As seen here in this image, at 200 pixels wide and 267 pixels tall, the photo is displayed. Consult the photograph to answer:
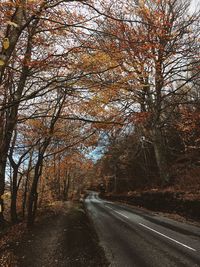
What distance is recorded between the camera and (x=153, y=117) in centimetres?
1928

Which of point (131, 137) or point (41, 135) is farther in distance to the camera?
point (131, 137)

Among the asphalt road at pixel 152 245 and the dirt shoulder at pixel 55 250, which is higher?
the dirt shoulder at pixel 55 250

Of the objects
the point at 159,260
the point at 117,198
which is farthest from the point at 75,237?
the point at 117,198

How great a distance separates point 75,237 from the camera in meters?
10.4

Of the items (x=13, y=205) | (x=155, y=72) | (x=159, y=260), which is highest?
(x=155, y=72)

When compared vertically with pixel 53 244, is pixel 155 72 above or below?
above

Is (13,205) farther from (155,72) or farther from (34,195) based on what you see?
(155,72)

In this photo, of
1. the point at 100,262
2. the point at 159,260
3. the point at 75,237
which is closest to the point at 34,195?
the point at 75,237

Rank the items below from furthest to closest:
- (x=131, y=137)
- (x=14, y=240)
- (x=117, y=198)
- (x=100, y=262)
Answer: (x=117, y=198) < (x=131, y=137) < (x=14, y=240) < (x=100, y=262)

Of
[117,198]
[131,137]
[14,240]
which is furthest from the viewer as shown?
[117,198]

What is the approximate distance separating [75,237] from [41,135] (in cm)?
555

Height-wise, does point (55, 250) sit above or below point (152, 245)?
above

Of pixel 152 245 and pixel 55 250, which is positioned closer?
pixel 55 250

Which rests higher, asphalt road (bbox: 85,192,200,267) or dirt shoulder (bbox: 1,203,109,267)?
dirt shoulder (bbox: 1,203,109,267)
